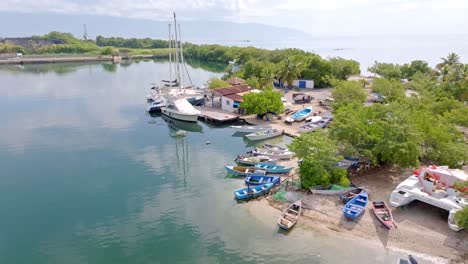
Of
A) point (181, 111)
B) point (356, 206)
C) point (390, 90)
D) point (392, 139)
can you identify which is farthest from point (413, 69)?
point (356, 206)

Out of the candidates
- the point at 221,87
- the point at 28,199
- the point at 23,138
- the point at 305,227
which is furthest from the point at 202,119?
the point at 305,227

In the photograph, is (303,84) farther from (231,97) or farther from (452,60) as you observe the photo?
(452,60)

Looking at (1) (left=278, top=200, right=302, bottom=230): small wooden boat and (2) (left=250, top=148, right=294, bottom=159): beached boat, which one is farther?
(2) (left=250, top=148, right=294, bottom=159): beached boat

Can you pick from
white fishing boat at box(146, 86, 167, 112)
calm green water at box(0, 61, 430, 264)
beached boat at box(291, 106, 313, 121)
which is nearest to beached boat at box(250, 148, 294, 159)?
calm green water at box(0, 61, 430, 264)

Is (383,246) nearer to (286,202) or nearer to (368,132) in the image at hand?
(286,202)

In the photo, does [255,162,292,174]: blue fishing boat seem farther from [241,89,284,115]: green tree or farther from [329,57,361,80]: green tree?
[329,57,361,80]: green tree

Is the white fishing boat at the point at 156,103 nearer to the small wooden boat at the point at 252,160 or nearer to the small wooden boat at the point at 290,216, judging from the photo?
the small wooden boat at the point at 252,160
